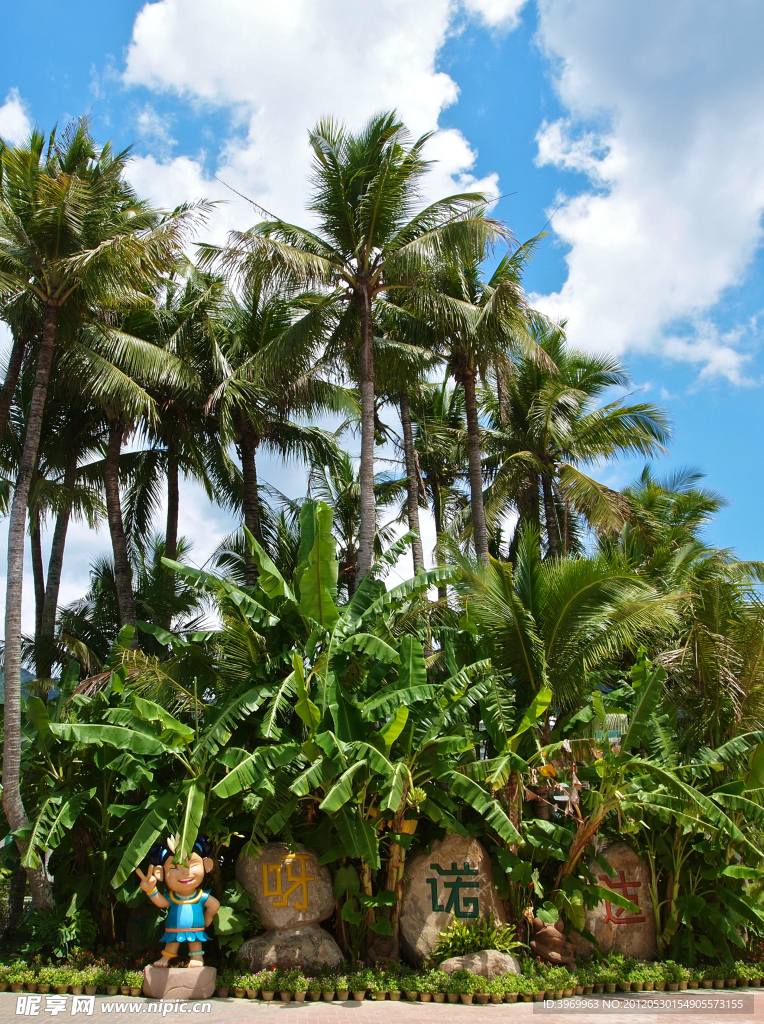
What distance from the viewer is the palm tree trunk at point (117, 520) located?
16453 millimetres

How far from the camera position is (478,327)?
15797 mm

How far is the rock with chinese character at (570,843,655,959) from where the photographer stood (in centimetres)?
1141

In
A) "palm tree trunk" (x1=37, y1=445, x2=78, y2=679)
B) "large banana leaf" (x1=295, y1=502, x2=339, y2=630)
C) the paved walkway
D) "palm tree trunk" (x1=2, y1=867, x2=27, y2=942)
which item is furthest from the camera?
"palm tree trunk" (x1=37, y1=445, x2=78, y2=679)

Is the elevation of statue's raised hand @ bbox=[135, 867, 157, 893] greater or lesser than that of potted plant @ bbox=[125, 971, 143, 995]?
greater

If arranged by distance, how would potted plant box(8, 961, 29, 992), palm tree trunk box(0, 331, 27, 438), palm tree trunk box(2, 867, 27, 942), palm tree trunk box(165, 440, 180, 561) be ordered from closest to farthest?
potted plant box(8, 961, 29, 992) → palm tree trunk box(2, 867, 27, 942) → palm tree trunk box(0, 331, 27, 438) → palm tree trunk box(165, 440, 180, 561)

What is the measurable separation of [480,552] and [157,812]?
8713 millimetres

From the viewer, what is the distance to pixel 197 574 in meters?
11.8

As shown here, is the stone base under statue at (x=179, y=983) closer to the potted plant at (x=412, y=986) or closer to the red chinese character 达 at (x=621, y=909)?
the potted plant at (x=412, y=986)

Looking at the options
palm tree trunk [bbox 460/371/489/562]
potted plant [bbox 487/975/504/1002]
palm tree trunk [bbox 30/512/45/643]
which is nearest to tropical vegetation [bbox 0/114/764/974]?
potted plant [bbox 487/975/504/1002]

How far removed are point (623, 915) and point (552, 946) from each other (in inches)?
54.5

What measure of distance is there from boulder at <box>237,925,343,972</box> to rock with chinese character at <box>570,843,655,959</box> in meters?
3.56

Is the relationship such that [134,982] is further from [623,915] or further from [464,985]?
[623,915]

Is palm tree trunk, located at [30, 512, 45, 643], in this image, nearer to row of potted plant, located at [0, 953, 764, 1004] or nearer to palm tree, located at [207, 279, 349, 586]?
palm tree, located at [207, 279, 349, 586]

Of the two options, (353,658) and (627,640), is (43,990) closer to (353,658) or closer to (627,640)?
(353,658)
